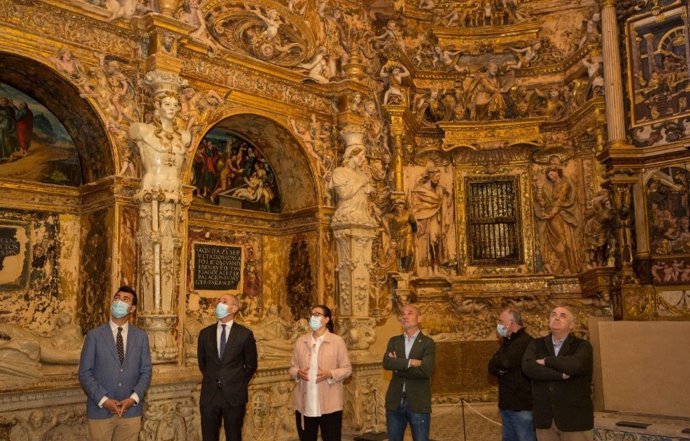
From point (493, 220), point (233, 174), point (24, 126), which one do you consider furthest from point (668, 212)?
point (24, 126)

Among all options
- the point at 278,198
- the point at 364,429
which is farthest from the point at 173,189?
the point at 364,429

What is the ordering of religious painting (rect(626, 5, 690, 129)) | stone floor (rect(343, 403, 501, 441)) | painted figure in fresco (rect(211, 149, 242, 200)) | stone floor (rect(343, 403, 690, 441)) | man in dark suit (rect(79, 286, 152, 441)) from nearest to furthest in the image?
man in dark suit (rect(79, 286, 152, 441)) < stone floor (rect(343, 403, 690, 441)) < stone floor (rect(343, 403, 501, 441)) < painted figure in fresco (rect(211, 149, 242, 200)) < religious painting (rect(626, 5, 690, 129))

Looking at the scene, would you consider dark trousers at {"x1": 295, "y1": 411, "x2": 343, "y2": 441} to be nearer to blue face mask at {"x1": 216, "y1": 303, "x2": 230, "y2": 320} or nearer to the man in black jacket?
blue face mask at {"x1": 216, "y1": 303, "x2": 230, "y2": 320}

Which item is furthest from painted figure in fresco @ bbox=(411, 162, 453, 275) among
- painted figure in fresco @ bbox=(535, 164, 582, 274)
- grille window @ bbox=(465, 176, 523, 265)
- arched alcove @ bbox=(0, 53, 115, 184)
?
arched alcove @ bbox=(0, 53, 115, 184)

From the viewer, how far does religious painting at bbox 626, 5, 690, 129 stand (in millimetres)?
10234

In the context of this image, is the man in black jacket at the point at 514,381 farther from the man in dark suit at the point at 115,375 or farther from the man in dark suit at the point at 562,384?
the man in dark suit at the point at 115,375

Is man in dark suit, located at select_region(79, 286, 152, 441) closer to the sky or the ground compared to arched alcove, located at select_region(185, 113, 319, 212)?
closer to the ground

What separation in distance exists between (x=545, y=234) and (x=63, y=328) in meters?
8.45

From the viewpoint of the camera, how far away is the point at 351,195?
960 centimetres

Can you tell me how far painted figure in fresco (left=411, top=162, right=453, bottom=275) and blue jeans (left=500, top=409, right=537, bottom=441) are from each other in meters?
6.63

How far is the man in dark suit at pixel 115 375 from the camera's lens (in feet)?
16.7

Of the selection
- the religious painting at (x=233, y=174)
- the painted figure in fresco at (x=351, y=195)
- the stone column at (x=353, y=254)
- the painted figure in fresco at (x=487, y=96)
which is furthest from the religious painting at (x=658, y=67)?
the religious painting at (x=233, y=174)

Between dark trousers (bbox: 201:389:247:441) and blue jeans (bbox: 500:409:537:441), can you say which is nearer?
blue jeans (bbox: 500:409:537:441)

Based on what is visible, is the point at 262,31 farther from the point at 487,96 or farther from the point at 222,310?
the point at 222,310
